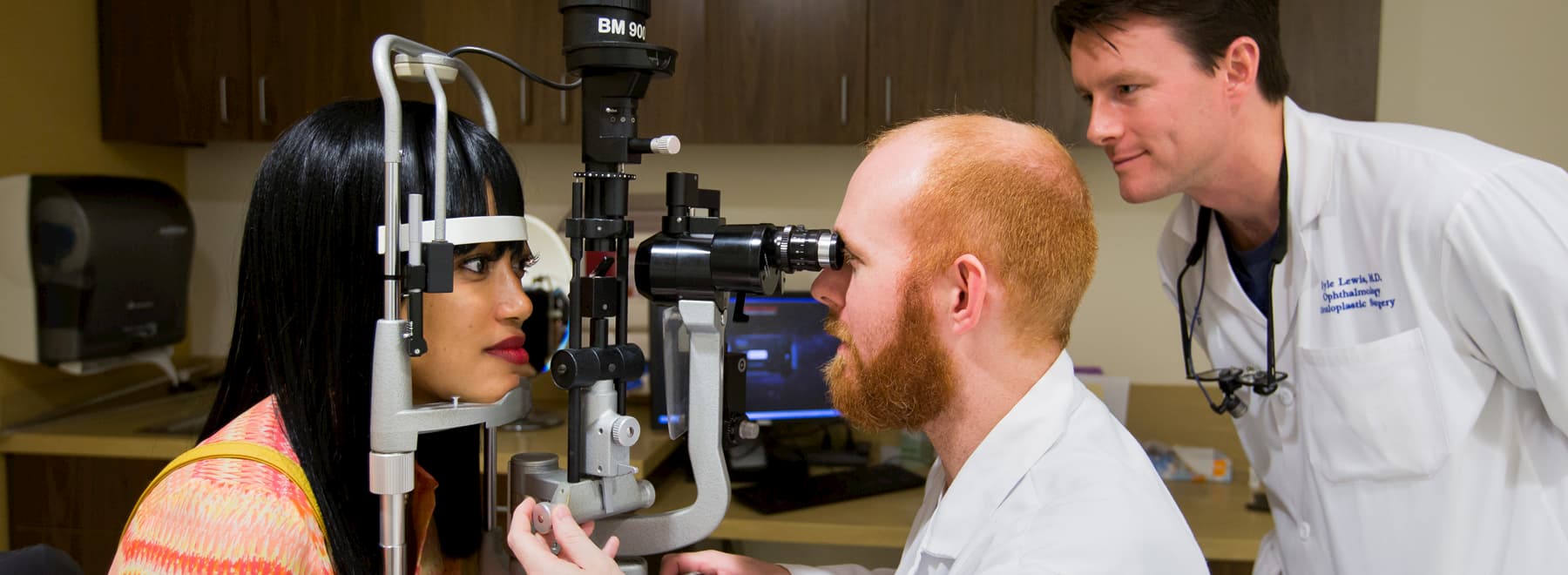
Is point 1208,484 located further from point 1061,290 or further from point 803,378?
point 1061,290

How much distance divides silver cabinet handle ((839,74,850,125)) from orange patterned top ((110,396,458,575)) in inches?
80.8

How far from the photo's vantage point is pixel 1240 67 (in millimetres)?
1553

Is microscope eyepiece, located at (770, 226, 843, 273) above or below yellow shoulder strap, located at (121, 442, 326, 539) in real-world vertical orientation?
above

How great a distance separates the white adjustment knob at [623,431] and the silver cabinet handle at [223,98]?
8.44 feet

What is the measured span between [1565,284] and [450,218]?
1.27 metres

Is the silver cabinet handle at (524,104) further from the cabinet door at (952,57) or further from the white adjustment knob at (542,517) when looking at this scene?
the white adjustment knob at (542,517)

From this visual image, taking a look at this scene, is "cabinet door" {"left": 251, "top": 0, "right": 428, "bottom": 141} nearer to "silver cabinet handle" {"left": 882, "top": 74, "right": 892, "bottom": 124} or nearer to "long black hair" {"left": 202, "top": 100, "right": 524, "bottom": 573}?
"silver cabinet handle" {"left": 882, "top": 74, "right": 892, "bottom": 124}

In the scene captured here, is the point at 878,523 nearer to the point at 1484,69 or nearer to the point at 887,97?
the point at 887,97

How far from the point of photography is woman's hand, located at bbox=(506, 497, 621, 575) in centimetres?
96

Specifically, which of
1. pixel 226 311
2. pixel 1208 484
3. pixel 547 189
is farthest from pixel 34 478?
pixel 1208 484

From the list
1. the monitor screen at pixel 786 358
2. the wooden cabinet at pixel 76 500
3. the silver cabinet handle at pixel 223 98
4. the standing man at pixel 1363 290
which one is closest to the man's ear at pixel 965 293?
the standing man at pixel 1363 290

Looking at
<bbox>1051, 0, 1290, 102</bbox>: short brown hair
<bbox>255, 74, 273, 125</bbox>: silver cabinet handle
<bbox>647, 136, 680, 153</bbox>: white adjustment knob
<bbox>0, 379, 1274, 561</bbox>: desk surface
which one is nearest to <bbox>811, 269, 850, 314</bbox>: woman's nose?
<bbox>647, 136, 680, 153</bbox>: white adjustment knob

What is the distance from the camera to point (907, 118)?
289 centimetres

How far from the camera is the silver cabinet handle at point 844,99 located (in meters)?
2.89
